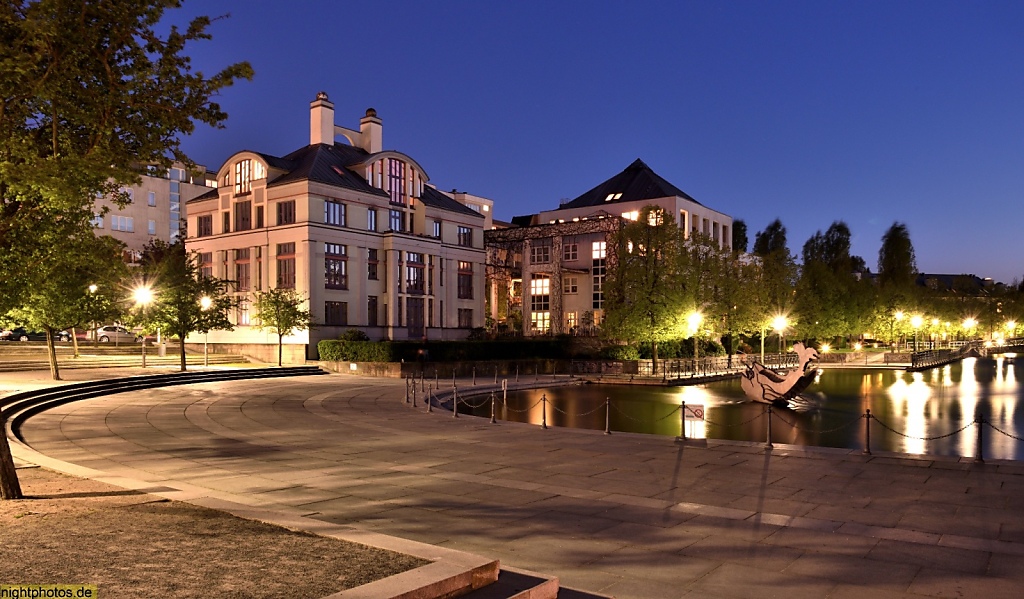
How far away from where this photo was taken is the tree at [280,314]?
46375 millimetres

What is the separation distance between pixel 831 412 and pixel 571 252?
147 ft

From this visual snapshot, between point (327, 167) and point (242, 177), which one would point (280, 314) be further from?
point (242, 177)

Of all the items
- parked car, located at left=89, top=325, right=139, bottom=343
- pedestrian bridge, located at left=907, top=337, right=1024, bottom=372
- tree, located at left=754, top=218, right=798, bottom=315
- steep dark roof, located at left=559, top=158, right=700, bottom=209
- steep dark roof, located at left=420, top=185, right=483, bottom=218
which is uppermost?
steep dark roof, located at left=559, top=158, right=700, bottom=209

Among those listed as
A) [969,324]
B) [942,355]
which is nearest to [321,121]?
[942,355]

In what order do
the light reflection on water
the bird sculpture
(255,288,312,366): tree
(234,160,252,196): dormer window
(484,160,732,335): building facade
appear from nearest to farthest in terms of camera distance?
the light reflection on water → the bird sculpture → (255,288,312,366): tree → (234,160,252,196): dormer window → (484,160,732,335): building facade

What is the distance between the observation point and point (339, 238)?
5288 centimetres

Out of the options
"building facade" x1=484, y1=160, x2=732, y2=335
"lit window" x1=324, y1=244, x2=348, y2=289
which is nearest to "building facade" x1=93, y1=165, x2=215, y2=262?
"building facade" x1=484, y1=160, x2=732, y2=335

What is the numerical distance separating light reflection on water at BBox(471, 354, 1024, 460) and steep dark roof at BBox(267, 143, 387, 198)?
2437 centimetres

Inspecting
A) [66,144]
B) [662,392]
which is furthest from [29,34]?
[662,392]

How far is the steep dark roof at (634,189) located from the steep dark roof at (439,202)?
1758 cm

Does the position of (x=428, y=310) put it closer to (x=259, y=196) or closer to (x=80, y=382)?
(x=259, y=196)

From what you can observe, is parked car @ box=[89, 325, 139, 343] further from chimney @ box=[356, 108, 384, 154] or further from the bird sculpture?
the bird sculpture

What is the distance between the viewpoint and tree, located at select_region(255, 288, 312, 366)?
46.4 metres

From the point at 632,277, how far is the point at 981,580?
42.5m
